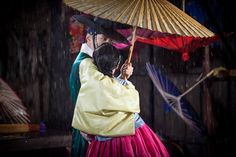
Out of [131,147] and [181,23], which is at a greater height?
[181,23]

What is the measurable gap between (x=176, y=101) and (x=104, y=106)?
5.46 ft

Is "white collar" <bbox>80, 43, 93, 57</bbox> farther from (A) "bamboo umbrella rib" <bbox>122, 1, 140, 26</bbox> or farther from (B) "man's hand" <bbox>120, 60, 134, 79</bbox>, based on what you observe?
(A) "bamboo umbrella rib" <bbox>122, 1, 140, 26</bbox>

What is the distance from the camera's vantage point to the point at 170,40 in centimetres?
584

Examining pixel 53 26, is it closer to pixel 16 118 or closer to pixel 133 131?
pixel 16 118

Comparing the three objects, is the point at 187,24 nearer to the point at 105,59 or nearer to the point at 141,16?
the point at 141,16

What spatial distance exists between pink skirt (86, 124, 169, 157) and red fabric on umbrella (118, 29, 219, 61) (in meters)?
1.56

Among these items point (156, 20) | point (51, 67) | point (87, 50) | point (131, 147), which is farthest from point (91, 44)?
point (51, 67)

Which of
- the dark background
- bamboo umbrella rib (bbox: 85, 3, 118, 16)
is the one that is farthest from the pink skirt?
bamboo umbrella rib (bbox: 85, 3, 118, 16)

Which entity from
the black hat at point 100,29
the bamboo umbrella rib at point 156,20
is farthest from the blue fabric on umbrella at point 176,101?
the bamboo umbrella rib at point 156,20

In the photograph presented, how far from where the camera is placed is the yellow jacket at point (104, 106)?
4801 millimetres

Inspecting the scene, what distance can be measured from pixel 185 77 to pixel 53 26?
3.18m

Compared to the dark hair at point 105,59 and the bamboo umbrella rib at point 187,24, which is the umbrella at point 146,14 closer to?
the bamboo umbrella rib at point 187,24

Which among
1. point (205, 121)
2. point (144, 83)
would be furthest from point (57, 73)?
point (205, 121)

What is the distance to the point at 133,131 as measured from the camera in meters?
4.84
